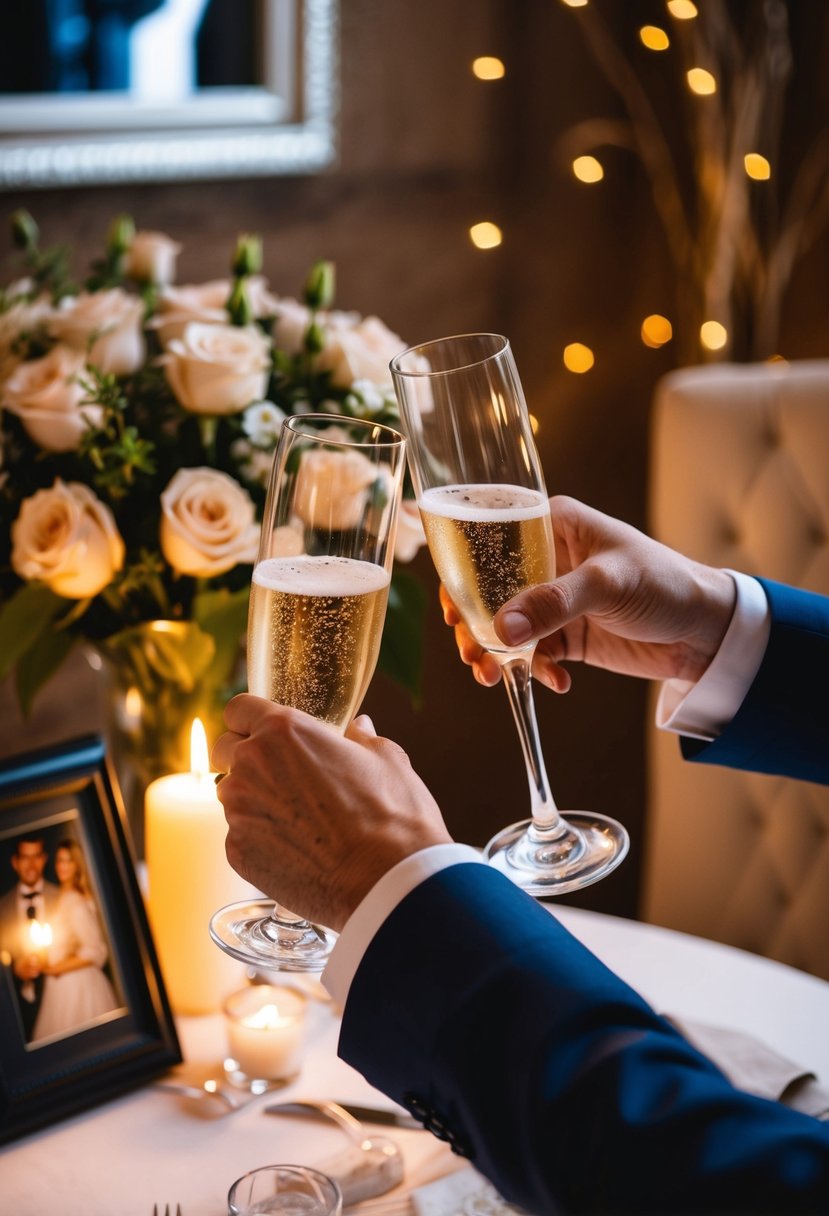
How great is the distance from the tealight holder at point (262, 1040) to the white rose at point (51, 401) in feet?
1.75

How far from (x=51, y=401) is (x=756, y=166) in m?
1.62

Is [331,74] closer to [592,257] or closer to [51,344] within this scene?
[592,257]

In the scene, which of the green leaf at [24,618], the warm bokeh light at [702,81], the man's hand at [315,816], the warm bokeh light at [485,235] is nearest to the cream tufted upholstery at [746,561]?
the warm bokeh light at [485,235]

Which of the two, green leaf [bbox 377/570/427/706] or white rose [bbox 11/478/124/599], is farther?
green leaf [bbox 377/570/427/706]

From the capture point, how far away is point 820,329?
7.77ft

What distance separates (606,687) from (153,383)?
1591 millimetres

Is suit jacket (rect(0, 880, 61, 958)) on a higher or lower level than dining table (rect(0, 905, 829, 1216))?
higher

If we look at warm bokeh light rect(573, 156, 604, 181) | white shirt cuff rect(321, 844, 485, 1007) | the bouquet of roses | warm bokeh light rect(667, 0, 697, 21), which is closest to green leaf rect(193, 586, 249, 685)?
the bouquet of roses

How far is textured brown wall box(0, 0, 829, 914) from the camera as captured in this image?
203 cm

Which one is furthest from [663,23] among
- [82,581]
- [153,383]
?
[82,581]

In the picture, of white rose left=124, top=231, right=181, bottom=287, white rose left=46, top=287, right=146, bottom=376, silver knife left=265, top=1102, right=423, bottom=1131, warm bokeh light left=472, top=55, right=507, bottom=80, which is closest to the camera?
silver knife left=265, top=1102, right=423, bottom=1131

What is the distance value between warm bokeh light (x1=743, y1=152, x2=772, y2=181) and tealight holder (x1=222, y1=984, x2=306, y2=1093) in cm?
182

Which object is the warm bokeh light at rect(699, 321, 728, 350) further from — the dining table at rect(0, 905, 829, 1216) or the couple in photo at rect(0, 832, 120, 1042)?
the couple in photo at rect(0, 832, 120, 1042)

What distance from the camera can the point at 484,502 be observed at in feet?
2.97
